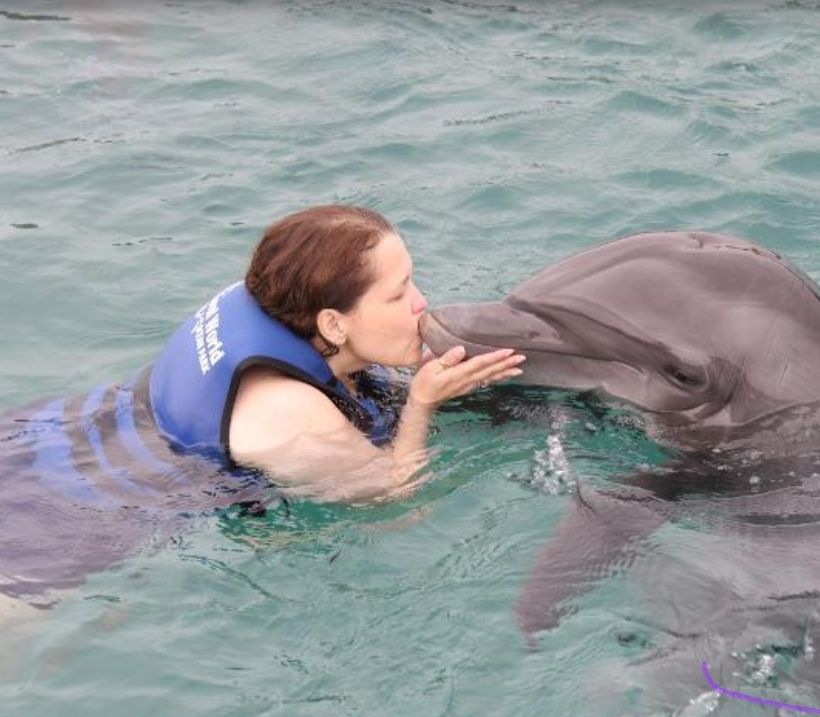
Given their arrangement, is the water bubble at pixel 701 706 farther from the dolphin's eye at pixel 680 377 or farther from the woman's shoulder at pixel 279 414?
the woman's shoulder at pixel 279 414

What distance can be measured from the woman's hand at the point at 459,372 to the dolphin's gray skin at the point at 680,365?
0.10 meters

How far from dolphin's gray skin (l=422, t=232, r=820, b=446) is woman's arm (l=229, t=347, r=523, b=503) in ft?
0.58

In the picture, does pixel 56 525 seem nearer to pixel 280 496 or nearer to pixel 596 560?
pixel 280 496

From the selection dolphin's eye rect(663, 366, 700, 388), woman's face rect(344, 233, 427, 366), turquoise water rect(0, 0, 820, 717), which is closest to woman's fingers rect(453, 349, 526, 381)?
woman's face rect(344, 233, 427, 366)

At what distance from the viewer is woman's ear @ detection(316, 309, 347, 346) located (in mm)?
6590

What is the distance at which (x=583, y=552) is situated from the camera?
20.4ft

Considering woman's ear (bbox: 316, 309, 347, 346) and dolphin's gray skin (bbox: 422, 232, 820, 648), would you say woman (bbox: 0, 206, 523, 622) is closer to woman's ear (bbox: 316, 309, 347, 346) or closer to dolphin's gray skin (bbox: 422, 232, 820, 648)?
woman's ear (bbox: 316, 309, 347, 346)

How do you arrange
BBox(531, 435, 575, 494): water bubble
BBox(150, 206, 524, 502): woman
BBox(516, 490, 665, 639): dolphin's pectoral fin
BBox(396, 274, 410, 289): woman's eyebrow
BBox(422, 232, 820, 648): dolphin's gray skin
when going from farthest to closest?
1. BBox(531, 435, 575, 494): water bubble
2. BBox(396, 274, 410, 289): woman's eyebrow
3. BBox(150, 206, 524, 502): woman
4. BBox(422, 232, 820, 648): dolphin's gray skin
5. BBox(516, 490, 665, 639): dolphin's pectoral fin

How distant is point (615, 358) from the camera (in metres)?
6.50

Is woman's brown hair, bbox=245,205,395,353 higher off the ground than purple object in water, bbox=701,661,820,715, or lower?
higher

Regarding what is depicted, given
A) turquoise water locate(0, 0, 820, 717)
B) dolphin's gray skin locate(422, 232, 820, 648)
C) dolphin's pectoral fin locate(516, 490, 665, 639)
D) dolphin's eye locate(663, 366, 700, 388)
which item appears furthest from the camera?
dolphin's eye locate(663, 366, 700, 388)

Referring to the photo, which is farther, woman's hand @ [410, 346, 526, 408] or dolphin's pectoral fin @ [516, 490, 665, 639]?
woman's hand @ [410, 346, 526, 408]

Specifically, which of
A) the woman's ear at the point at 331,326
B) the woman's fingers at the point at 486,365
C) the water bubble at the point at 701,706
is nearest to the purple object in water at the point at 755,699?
the water bubble at the point at 701,706

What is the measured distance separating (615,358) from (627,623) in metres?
1.12
